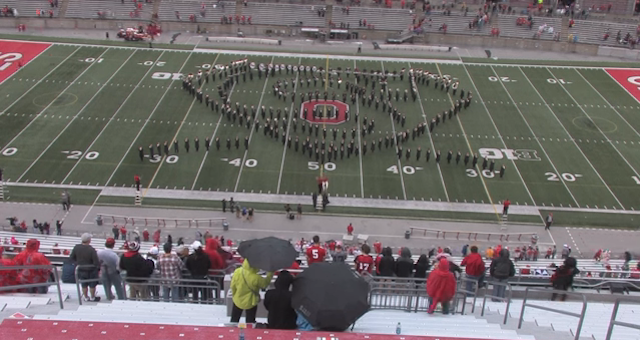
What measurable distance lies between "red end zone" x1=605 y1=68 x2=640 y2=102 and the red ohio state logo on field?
16705mm

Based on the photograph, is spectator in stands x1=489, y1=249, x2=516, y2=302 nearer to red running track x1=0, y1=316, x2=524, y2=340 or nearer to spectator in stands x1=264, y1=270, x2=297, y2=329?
red running track x1=0, y1=316, x2=524, y2=340

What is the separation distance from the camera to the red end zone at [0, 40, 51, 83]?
33188 mm

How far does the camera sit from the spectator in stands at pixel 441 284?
340 inches

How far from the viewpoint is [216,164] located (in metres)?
24.5

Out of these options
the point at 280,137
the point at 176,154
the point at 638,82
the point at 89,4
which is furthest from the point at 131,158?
the point at 638,82

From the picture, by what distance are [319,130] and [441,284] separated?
61.2ft

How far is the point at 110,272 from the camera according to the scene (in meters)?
9.37

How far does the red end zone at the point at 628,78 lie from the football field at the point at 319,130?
177 millimetres

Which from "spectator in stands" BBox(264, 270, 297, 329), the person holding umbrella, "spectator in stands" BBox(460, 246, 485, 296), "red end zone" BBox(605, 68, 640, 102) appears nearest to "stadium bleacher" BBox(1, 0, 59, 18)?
"red end zone" BBox(605, 68, 640, 102)

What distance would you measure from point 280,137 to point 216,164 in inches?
133

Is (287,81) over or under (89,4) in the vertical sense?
under

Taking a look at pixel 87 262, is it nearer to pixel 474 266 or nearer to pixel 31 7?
pixel 474 266

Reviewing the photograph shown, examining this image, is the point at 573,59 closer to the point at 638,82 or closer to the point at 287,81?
the point at 638,82

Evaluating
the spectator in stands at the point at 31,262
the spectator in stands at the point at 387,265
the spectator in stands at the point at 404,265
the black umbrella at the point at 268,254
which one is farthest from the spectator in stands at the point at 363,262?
the spectator in stands at the point at 31,262
